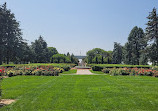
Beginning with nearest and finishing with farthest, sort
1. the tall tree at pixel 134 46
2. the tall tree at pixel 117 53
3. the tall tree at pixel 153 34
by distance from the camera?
the tall tree at pixel 153 34 → the tall tree at pixel 134 46 → the tall tree at pixel 117 53

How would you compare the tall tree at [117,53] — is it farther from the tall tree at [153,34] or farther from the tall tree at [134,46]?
the tall tree at [153,34]

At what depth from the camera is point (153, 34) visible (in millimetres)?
32625

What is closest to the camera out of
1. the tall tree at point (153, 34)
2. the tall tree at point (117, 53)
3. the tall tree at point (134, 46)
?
the tall tree at point (153, 34)

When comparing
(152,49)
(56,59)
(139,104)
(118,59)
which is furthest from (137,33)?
(139,104)

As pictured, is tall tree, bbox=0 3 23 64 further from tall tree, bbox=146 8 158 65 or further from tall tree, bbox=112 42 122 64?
tall tree, bbox=112 42 122 64

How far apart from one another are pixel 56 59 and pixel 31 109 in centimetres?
4567

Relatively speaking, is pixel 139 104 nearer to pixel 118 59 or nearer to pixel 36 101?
pixel 36 101

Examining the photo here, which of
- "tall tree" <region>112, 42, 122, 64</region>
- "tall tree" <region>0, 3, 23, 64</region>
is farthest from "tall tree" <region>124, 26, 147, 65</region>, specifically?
"tall tree" <region>0, 3, 23, 64</region>

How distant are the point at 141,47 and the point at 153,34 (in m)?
9.09

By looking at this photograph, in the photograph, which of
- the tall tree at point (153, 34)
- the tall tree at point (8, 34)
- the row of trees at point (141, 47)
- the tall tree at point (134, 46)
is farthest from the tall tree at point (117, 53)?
the tall tree at point (8, 34)

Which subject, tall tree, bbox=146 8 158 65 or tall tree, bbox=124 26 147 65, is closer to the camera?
tall tree, bbox=146 8 158 65

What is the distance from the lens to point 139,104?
5.44 meters

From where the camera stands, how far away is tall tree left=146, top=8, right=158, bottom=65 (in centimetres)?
3199

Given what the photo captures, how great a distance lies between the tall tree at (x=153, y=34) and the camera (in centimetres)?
3199
